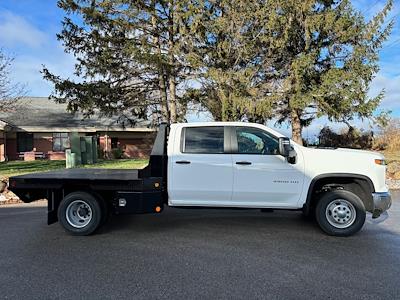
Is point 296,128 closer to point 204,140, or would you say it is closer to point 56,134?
point 204,140

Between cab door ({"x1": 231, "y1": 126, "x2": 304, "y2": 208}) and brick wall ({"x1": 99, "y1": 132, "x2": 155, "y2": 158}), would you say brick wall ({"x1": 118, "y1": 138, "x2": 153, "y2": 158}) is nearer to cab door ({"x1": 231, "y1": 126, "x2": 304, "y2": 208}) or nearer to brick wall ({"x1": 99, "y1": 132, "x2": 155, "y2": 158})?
brick wall ({"x1": 99, "y1": 132, "x2": 155, "y2": 158})

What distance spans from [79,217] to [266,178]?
329 cm

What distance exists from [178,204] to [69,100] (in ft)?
54.9

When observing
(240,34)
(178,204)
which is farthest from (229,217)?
(240,34)

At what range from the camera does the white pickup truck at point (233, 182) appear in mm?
6469

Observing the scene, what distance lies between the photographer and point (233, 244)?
6148mm

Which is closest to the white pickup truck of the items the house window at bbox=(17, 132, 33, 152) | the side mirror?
the side mirror

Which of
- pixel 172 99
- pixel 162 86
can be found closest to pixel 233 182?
pixel 172 99

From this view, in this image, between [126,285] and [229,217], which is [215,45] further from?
[126,285]

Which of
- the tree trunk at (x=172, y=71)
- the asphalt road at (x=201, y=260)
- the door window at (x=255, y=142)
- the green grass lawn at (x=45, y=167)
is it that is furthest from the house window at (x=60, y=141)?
the door window at (x=255, y=142)

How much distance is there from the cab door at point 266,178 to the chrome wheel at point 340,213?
62 cm

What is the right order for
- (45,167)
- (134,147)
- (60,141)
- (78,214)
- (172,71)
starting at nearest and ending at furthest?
(78,214) < (45,167) < (172,71) < (60,141) < (134,147)

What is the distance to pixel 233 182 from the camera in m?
6.58

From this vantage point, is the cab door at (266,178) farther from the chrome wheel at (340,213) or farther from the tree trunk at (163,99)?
the tree trunk at (163,99)
